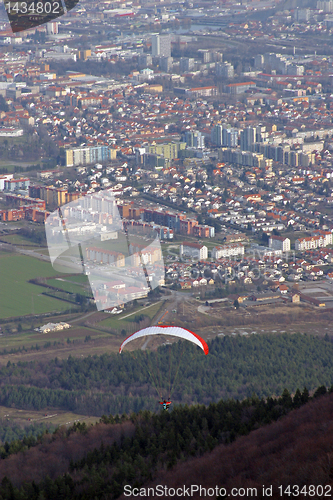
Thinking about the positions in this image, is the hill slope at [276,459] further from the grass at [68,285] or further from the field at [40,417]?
the grass at [68,285]

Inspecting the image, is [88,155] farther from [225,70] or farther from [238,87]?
[225,70]

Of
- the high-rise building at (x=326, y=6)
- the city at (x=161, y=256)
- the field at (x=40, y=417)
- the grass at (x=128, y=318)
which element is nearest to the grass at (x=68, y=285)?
the city at (x=161, y=256)

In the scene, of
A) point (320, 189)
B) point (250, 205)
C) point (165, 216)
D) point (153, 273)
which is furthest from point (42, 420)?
point (320, 189)

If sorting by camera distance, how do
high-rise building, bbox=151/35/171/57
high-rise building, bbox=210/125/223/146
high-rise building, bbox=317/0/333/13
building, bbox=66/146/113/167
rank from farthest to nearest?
high-rise building, bbox=317/0/333/13 → high-rise building, bbox=151/35/171/57 → high-rise building, bbox=210/125/223/146 → building, bbox=66/146/113/167

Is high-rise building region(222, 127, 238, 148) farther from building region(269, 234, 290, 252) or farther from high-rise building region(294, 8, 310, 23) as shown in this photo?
high-rise building region(294, 8, 310, 23)

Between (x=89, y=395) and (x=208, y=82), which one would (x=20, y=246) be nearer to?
(x=89, y=395)

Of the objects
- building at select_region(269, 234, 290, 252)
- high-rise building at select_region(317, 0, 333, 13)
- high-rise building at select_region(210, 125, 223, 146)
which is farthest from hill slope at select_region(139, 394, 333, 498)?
high-rise building at select_region(317, 0, 333, 13)
